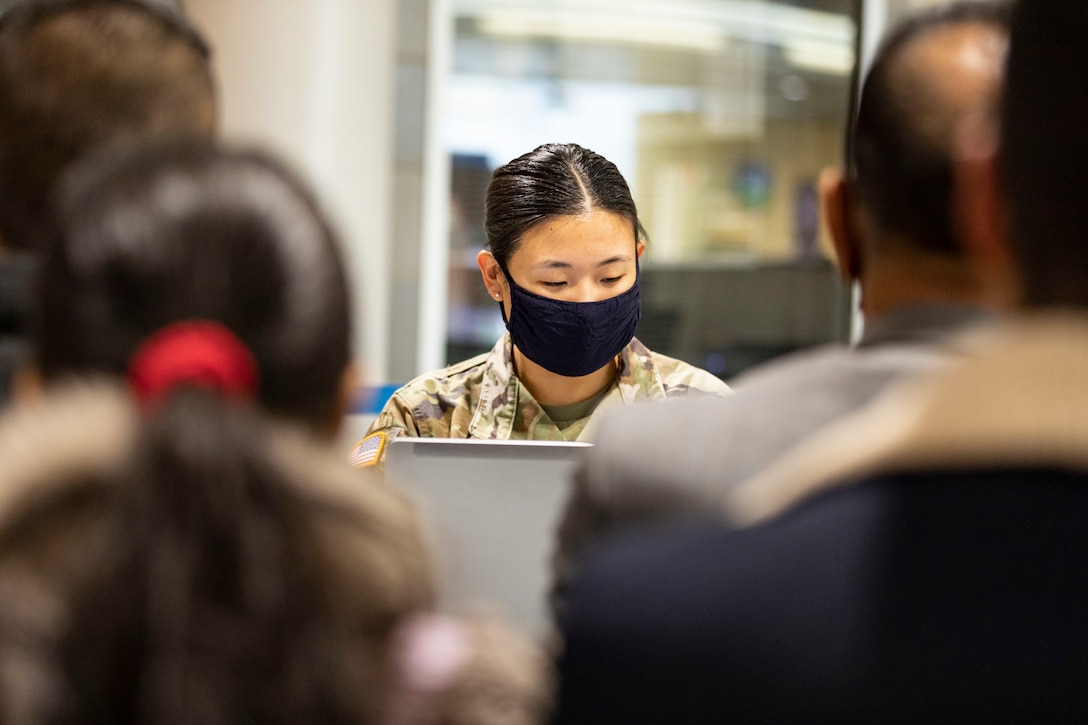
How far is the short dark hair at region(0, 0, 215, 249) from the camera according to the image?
38.2 inches

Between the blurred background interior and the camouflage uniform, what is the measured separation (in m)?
1.61

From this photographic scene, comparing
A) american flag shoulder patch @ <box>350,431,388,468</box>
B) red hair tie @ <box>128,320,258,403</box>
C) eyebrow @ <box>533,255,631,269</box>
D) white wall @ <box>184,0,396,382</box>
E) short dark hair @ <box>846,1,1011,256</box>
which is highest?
white wall @ <box>184,0,396,382</box>

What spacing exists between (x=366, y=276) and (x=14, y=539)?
10.3ft

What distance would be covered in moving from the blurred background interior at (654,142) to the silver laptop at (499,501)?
2629mm

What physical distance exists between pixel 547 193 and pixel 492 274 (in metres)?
0.21

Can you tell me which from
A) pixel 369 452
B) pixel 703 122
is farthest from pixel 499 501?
pixel 703 122

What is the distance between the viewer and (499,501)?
4.11 feet

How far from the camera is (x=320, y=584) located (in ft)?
2.35

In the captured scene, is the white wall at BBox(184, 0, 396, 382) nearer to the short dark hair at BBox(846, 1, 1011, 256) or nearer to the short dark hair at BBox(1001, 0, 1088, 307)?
the short dark hair at BBox(846, 1, 1011, 256)

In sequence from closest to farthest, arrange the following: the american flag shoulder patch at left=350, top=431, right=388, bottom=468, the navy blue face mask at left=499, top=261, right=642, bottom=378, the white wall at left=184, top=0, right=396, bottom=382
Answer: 1. the american flag shoulder patch at left=350, top=431, right=388, bottom=468
2. the navy blue face mask at left=499, top=261, right=642, bottom=378
3. the white wall at left=184, top=0, right=396, bottom=382

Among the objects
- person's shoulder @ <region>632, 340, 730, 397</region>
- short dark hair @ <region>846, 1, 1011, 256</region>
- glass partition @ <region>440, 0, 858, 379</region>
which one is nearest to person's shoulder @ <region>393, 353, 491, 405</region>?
person's shoulder @ <region>632, 340, 730, 397</region>

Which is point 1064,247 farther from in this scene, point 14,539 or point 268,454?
point 14,539

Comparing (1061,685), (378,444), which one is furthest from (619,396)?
(1061,685)

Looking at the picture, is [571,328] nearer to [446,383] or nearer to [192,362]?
[446,383]
